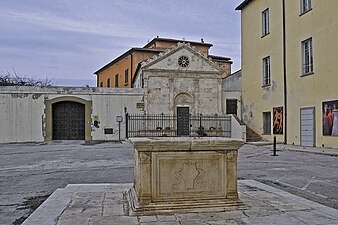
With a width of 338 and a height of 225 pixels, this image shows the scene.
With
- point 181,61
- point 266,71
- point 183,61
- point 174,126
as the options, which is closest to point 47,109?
point 174,126

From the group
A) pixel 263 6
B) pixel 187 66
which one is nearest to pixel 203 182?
pixel 263 6

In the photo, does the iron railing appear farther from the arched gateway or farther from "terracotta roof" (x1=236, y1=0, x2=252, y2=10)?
"terracotta roof" (x1=236, y1=0, x2=252, y2=10)

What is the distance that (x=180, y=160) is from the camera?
5375 millimetres

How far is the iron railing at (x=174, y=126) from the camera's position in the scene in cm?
2880

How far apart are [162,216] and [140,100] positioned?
80.0 ft

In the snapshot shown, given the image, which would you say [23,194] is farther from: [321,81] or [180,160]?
[321,81]

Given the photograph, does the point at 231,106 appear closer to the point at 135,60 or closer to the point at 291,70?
the point at 291,70

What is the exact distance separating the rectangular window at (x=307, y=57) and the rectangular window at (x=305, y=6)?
5.96 ft

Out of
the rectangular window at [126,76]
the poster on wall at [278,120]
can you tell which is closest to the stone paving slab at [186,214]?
the poster on wall at [278,120]

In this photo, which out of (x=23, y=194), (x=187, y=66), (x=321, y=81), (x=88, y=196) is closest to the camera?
(x=88, y=196)

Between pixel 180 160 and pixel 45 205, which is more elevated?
pixel 180 160

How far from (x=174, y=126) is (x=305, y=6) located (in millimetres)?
13292

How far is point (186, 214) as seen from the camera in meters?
5.14

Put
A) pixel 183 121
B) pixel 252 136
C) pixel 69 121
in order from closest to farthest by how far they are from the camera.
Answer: pixel 252 136, pixel 69 121, pixel 183 121
